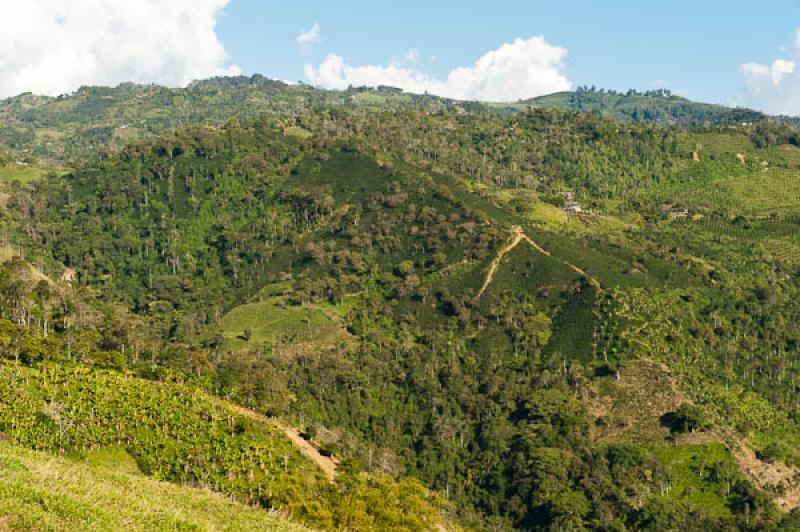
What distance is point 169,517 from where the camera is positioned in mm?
23500

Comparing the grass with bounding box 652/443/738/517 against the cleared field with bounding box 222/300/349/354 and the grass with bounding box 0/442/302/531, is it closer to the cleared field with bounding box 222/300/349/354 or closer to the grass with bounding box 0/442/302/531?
the cleared field with bounding box 222/300/349/354

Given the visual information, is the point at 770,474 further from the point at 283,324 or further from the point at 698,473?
the point at 283,324

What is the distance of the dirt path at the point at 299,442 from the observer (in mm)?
66188

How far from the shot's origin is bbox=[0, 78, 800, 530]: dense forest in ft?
211

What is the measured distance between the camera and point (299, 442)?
70.4 meters

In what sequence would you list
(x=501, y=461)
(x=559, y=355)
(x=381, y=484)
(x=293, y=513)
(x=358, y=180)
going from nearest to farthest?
(x=293, y=513)
(x=381, y=484)
(x=501, y=461)
(x=559, y=355)
(x=358, y=180)

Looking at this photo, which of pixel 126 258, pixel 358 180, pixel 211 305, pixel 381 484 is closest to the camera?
pixel 381 484

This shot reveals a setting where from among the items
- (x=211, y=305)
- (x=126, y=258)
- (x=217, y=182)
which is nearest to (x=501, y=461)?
(x=211, y=305)

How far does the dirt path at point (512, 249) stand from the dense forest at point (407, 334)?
0.79 m

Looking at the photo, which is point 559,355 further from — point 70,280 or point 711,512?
point 70,280

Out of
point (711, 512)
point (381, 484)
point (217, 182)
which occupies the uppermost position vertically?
point (217, 182)

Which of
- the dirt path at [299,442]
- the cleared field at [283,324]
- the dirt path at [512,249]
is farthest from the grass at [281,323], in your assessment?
the dirt path at [299,442]

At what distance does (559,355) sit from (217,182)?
341ft

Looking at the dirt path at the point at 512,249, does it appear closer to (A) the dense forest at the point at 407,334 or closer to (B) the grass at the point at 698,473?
(A) the dense forest at the point at 407,334
